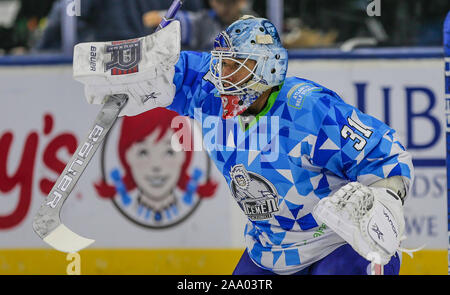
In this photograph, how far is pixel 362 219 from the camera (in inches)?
105

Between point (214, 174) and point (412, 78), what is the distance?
4.13 feet

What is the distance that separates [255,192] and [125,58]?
26.4 inches

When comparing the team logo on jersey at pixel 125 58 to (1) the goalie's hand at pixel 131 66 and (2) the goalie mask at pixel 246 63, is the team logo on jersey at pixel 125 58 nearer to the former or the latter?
(1) the goalie's hand at pixel 131 66

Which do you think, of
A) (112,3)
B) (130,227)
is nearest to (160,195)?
(130,227)

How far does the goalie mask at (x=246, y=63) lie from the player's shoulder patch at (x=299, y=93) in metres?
0.06

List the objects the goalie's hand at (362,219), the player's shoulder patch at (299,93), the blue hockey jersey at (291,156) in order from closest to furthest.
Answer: the goalie's hand at (362,219) < the blue hockey jersey at (291,156) < the player's shoulder patch at (299,93)

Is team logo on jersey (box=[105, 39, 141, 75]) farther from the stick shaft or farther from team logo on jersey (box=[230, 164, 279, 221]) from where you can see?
team logo on jersey (box=[230, 164, 279, 221])

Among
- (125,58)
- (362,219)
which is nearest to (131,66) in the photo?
(125,58)

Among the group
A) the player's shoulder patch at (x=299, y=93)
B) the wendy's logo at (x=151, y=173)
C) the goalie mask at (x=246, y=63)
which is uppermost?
the goalie mask at (x=246, y=63)

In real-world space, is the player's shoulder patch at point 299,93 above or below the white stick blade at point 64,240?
above

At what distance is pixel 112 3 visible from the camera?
5.31 metres

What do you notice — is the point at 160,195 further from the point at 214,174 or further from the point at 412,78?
the point at 412,78

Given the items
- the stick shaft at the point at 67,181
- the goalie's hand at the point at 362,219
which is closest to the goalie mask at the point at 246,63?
the stick shaft at the point at 67,181

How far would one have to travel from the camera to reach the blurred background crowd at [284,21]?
5.19 meters
